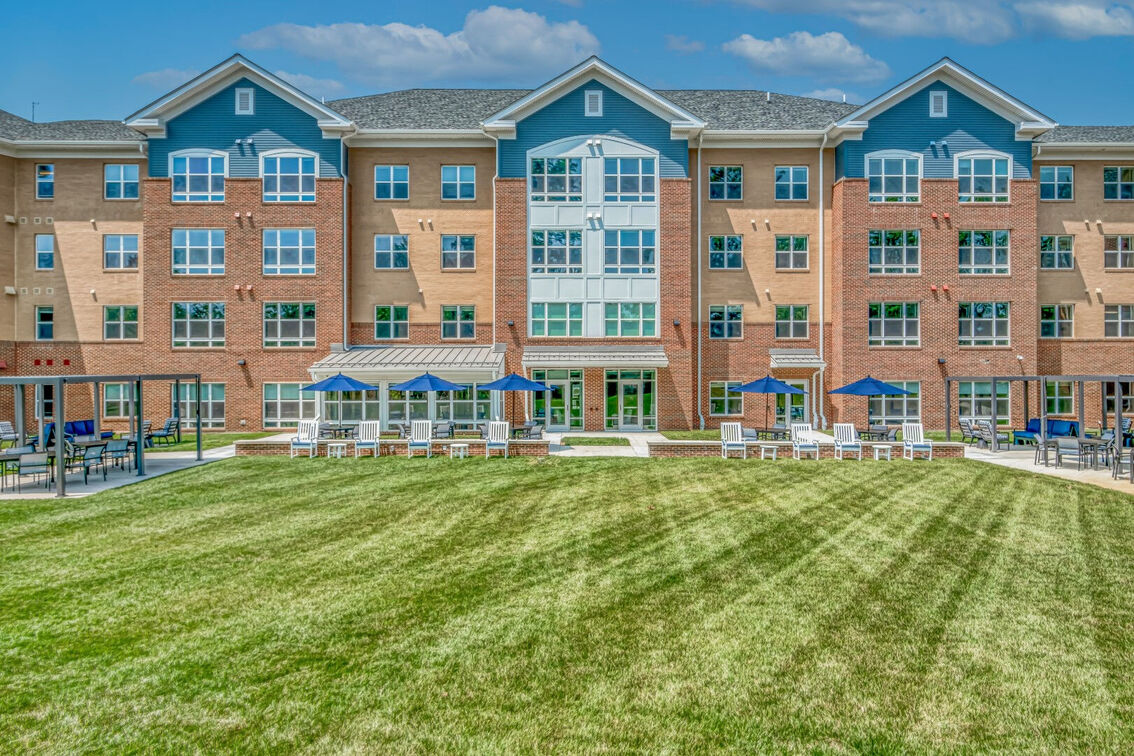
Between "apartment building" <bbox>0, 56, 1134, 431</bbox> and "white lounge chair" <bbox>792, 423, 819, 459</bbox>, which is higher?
"apartment building" <bbox>0, 56, 1134, 431</bbox>

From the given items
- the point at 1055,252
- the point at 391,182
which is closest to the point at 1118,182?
the point at 1055,252

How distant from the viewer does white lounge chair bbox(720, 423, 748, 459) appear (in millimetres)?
21359

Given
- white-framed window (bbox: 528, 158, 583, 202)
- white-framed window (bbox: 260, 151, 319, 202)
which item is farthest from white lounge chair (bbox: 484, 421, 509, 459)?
white-framed window (bbox: 260, 151, 319, 202)

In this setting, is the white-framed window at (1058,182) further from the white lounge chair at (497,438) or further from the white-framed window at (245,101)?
the white-framed window at (245,101)

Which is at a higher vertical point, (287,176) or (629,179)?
(287,176)

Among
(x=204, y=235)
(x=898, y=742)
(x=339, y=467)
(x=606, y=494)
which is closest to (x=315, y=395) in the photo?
(x=204, y=235)

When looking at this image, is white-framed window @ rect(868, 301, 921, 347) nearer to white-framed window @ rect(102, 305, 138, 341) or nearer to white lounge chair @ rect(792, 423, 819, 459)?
white lounge chair @ rect(792, 423, 819, 459)

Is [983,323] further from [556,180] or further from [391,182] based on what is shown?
[391,182]

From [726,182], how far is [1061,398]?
17.8 meters

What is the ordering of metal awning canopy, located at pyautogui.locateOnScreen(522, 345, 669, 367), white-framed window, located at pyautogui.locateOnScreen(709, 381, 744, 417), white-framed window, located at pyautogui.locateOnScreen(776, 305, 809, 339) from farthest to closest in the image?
white-framed window, located at pyautogui.locateOnScreen(776, 305, 809, 339) → white-framed window, located at pyautogui.locateOnScreen(709, 381, 744, 417) → metal awning canopy, located at pyautogui.locateOnScreen(522, 345, 669, 367)

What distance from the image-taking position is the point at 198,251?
100ft

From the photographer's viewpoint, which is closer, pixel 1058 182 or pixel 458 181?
pixel 458 181

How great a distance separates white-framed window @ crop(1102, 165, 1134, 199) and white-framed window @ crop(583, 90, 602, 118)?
22.4 metres

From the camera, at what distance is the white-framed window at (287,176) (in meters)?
30.5
